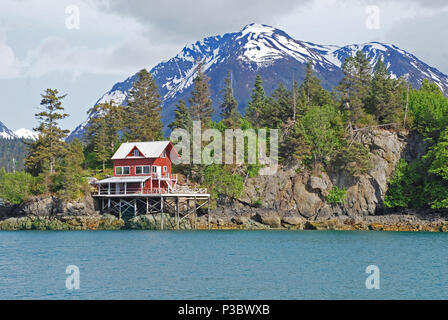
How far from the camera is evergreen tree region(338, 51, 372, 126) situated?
68562mm

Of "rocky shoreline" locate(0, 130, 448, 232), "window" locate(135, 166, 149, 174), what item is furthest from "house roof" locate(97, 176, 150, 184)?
"rocky shoreline" locate(0, 130, 448, 232)

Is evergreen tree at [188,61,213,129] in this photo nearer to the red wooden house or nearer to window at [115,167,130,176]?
the red wooden house

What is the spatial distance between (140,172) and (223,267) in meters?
34.5

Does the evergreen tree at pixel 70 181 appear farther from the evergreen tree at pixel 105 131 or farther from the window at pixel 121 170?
the evergreen tree at pixel 105 131

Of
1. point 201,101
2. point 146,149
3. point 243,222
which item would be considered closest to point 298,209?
point 243,222

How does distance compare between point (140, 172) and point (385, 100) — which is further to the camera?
point (385, 100)

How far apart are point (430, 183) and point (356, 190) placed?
8.69 m

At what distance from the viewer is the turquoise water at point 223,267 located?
23.8 metres

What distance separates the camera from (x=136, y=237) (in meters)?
49.0

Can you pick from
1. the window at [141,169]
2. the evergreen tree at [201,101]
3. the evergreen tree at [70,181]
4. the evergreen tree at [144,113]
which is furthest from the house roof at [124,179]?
the evergreen tree at [201,101]

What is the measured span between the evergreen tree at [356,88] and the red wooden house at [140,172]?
25134 mm

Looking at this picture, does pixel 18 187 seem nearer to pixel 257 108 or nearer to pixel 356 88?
pixel 257 108

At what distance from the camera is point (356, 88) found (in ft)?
242

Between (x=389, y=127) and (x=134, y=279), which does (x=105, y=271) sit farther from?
(x=389, y=127)
